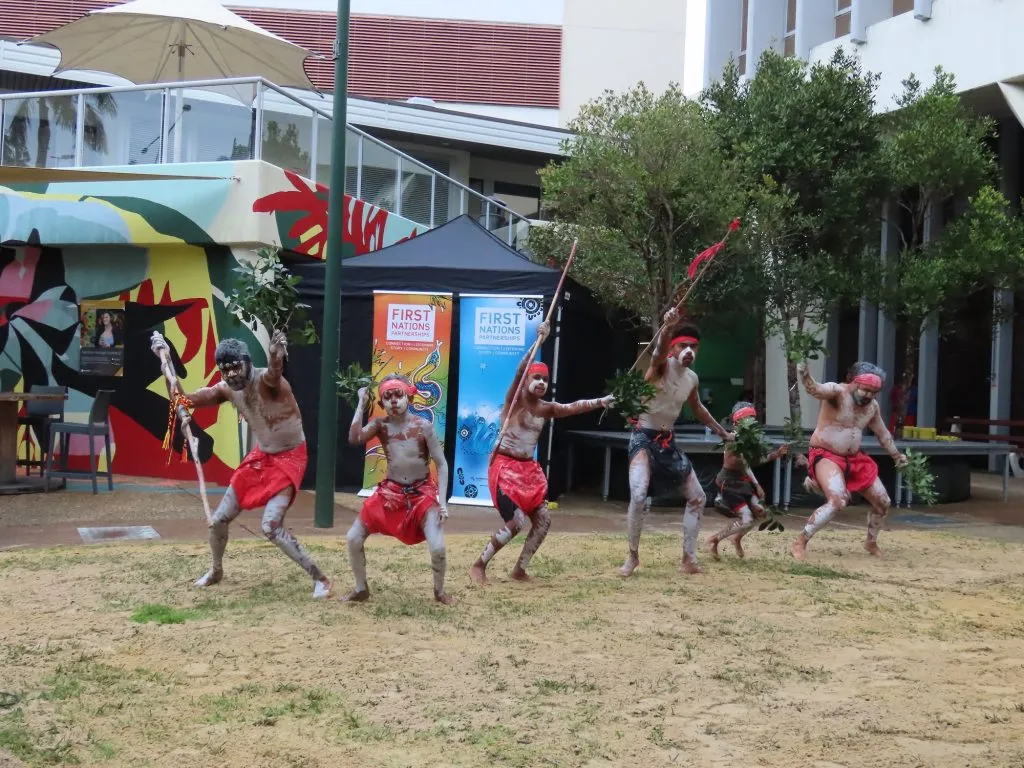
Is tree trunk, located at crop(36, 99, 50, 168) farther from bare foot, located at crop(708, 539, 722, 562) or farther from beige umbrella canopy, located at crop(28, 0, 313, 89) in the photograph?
bare foot, located at crop(708, 539, 722, 562)

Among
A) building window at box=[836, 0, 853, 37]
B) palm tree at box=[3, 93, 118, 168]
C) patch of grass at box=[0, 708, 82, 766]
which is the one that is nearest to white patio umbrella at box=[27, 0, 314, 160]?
palm tree at box=[3, 93, 118, 168]

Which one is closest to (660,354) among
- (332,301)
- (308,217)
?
(332,301)

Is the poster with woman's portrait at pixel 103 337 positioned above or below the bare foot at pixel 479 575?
above

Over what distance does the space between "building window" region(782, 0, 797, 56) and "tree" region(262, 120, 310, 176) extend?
13419 millimetres

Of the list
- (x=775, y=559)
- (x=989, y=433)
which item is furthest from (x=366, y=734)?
(x=989, y=433)

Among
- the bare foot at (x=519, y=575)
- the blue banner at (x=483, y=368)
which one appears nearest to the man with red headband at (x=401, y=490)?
the bare foot at (x=519, y=575)

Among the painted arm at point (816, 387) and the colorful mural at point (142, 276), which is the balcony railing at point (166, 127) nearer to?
the colorful mural at point (142, 276)

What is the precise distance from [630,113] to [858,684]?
12.5m

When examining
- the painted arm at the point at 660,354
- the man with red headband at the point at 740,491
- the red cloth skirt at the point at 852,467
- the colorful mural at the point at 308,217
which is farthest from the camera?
the colorful mural at the point at 308,217

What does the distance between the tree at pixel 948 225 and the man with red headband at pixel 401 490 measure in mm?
10850

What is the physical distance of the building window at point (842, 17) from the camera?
909 inches

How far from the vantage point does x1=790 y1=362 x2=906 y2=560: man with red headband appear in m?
10.0

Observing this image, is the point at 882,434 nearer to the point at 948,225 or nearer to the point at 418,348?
the point at 418,348

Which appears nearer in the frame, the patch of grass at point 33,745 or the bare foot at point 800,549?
the patch of grass at point 33,745
